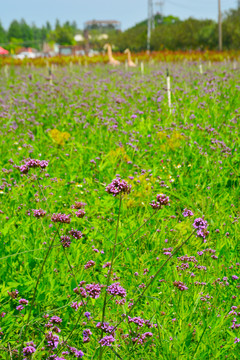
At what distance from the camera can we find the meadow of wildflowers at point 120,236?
2.16 metres

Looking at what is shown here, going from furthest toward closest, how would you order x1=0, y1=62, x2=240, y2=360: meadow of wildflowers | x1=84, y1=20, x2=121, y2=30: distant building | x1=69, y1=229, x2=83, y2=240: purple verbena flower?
x1=84, y1=20, x2=121, y2=30: distant building, x1=0, y1=62, x2=240, y2=360: meadow of wildflowers, x1=69, y1=229, x2=83, y2=240: purple verbena flower

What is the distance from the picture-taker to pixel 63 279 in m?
2.83

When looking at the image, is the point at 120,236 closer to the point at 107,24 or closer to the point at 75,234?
the point at 75,234

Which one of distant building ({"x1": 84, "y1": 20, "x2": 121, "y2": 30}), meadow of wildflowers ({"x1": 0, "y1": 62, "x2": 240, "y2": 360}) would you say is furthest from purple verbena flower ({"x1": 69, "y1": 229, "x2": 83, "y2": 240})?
distant building ({"x1": 84, "y1": 20, "x2": 121, "y2": 30})

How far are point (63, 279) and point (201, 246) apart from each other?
1.37 meters

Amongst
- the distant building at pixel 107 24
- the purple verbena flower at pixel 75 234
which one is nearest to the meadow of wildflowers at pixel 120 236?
the purple verbena flower at pixel 75 234

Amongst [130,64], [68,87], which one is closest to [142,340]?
[68,87]

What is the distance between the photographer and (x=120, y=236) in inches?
137

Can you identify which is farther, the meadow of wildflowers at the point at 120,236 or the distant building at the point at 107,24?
the distant building at the point at 107,24

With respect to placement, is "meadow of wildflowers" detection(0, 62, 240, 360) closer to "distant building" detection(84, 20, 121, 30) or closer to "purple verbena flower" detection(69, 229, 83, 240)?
"purple verbena flower" detection(69, 229, 83, 240)

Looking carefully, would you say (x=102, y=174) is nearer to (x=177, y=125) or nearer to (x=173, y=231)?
(x=173, y=231)

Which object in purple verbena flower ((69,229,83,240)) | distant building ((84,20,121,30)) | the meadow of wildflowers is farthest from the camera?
distant building ((84,20,121,30))

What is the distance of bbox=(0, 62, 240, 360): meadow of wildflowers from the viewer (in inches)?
85.0

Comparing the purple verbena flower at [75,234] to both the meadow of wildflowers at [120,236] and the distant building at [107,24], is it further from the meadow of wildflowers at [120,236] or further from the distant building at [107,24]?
the distant building at [107,24]
